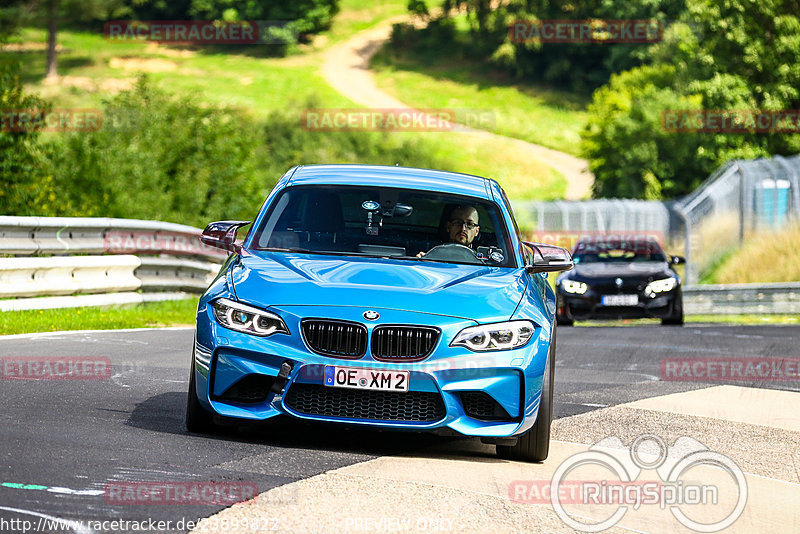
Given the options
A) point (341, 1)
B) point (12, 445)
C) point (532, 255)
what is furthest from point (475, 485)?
point (341, 1)

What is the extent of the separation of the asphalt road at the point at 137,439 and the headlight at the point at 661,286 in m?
8.45

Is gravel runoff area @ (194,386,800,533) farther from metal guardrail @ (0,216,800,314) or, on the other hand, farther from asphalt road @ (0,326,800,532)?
metal guardrail @ (0,216,800,314)

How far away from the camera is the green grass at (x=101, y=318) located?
13.7 metres

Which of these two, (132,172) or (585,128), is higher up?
(132,172)

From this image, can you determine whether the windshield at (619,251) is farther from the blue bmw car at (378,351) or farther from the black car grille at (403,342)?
the black car grille at (403,342)

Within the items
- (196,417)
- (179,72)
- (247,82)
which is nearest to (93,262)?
(196,417)

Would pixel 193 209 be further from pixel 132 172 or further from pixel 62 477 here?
pixel 62 477

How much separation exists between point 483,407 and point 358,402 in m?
0.67

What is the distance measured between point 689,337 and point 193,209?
14.2m

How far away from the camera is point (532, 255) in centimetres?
927

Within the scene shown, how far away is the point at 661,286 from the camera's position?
2091 cm

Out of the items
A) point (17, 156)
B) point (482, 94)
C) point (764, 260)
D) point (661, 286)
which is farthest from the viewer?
point (482, 94)

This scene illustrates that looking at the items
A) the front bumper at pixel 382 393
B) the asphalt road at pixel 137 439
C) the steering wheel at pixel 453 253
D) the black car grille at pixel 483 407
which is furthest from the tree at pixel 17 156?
the black car grille at pixel 483 407

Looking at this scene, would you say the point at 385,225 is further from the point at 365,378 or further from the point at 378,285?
the point at 365,378
